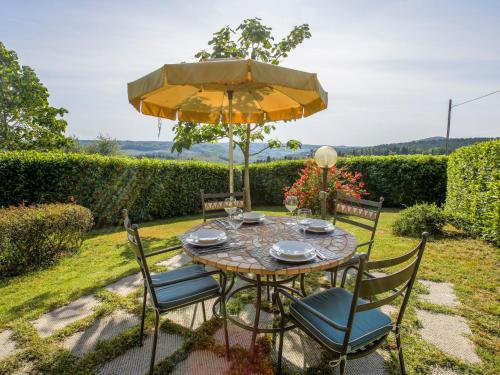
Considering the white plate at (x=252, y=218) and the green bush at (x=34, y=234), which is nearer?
the white plate at (x=252, y=218)

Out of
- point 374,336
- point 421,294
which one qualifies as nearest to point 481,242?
point 421,294

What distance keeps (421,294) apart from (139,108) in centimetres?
410

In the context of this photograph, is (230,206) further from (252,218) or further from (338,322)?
(338,322)

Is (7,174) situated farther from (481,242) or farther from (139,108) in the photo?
(481,242)

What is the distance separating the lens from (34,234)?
385cm

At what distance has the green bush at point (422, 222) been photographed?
17.5ft

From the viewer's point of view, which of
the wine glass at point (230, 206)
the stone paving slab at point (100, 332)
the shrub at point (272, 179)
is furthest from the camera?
the shrub at point (272, 179)

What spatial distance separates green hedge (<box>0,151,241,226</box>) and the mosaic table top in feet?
16.2

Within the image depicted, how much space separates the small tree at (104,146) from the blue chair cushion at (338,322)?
3506 cm

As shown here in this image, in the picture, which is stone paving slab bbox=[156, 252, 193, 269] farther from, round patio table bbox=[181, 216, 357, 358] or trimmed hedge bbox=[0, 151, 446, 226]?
trimmed hedge bbox=[0, 151, 446, 226]

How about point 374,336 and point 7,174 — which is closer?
point 374,336

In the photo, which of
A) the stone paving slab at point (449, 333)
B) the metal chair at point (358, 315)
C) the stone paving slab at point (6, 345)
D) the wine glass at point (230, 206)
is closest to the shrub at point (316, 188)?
the wine glass at point (230, 206)

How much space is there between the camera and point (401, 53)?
596 cm

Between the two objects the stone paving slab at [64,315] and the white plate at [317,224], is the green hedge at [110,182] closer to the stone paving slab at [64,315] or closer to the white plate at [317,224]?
the stone paving slab at [64,315]
